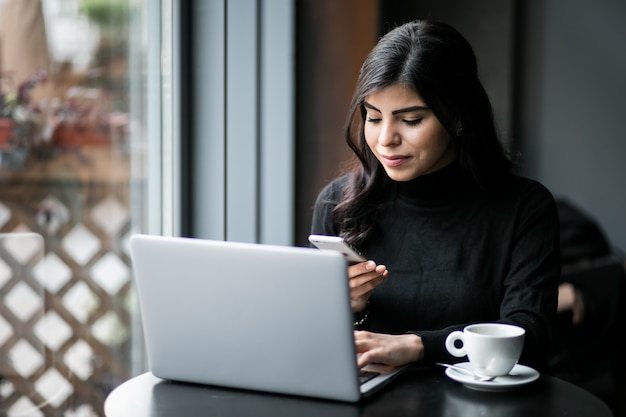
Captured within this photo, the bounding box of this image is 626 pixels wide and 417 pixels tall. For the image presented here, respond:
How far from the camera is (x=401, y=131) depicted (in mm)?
1637

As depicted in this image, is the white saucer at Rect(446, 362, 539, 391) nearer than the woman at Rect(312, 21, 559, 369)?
Yes

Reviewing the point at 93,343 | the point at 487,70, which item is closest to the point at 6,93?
the point at 93,343

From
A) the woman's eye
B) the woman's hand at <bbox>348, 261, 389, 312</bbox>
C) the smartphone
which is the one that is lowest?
the woman's hand at <bbox>348, 261, 389, 312</bbox>

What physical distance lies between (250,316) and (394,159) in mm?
469

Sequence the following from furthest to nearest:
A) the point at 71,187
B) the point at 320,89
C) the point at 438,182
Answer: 1. the point at 320,89
2. the point at 71,187
3. the point at 438,182

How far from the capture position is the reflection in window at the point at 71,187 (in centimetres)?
195

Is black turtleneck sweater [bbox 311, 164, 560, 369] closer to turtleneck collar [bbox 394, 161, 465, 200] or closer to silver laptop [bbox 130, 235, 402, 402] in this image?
turtleneck collar [bbox 394, 161, 465, 200]

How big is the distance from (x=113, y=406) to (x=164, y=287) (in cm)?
18

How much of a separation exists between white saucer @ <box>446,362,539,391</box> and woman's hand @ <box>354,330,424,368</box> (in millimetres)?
60

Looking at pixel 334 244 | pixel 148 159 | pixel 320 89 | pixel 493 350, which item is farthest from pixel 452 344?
pixel 320 89

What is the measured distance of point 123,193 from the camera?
2289mm

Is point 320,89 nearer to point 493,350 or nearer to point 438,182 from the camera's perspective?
point 438,182

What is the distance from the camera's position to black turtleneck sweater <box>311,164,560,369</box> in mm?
1624

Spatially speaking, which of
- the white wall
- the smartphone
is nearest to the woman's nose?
the smartphone
